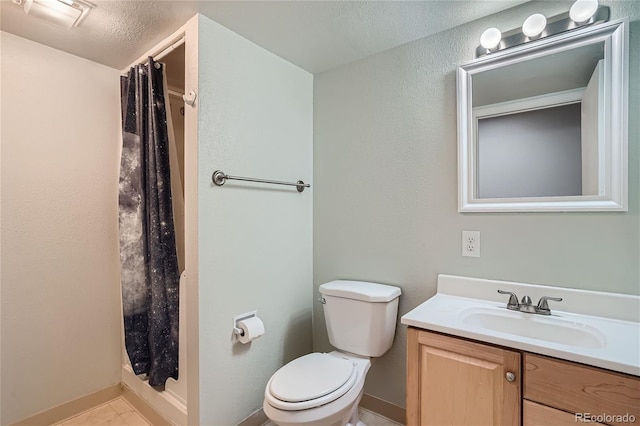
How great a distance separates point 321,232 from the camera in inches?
82.3

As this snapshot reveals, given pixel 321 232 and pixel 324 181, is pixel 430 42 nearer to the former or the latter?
pixel 324 181

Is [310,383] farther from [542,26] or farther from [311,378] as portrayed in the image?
[542,26]

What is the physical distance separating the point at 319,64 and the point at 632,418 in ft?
6.86

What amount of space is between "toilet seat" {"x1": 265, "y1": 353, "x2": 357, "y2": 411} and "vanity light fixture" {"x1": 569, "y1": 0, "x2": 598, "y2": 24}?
1.81 meters

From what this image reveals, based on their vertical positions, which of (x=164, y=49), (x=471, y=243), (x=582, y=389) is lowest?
(x=582, y=389)

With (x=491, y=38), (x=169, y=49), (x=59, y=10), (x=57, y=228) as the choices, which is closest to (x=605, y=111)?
(x=491, y=38)

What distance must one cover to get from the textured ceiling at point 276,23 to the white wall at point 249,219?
0.51 feet

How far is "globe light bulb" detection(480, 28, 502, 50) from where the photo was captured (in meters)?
A: 1.40

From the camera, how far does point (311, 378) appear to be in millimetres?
1391

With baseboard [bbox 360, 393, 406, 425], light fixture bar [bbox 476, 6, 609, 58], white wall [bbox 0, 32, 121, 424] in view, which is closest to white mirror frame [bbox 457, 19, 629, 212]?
light fixture bar [bbox 476, 6, 609, 58]

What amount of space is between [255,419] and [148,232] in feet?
4.01

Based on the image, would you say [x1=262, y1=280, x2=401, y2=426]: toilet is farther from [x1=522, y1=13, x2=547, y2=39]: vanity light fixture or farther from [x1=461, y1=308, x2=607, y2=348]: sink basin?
[x1=522, y1=13, x2=547, y2=39]: vanity light fixture

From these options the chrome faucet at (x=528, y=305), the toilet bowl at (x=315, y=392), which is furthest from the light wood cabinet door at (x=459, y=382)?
the chrome faucet at (x=528, y=305)

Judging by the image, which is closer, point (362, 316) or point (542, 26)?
point (542, 26)
